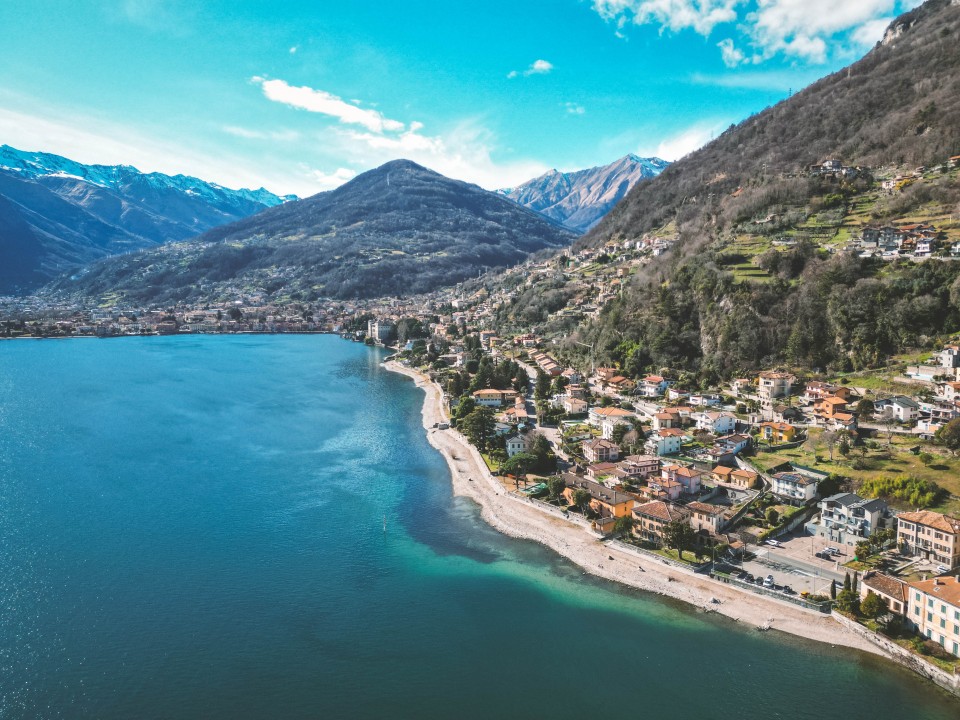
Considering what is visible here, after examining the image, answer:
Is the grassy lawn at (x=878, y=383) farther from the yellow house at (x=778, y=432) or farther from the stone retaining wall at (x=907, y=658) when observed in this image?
the stone retaining wall at (x=907, y=658)

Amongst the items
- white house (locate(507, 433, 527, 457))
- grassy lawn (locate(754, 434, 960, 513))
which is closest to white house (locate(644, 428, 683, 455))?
grassy lawn (locate(754, 434, 960, 513))

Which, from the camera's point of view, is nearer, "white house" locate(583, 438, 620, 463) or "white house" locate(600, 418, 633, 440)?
"white house" locate(583, 438, 620, 463)

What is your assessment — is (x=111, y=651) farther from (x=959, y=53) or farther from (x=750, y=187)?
(x=959, y=53)

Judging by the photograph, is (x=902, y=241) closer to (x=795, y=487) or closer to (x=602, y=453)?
(x=795, y=487)

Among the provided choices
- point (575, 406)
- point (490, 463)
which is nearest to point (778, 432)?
point (575, 406)

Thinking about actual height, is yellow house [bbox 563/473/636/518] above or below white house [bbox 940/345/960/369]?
below

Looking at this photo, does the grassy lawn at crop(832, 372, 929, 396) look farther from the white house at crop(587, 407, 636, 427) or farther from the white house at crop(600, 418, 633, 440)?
the white house at crop(600, 418, 633, 440)

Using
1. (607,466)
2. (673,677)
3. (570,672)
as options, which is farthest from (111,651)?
(607,466)
